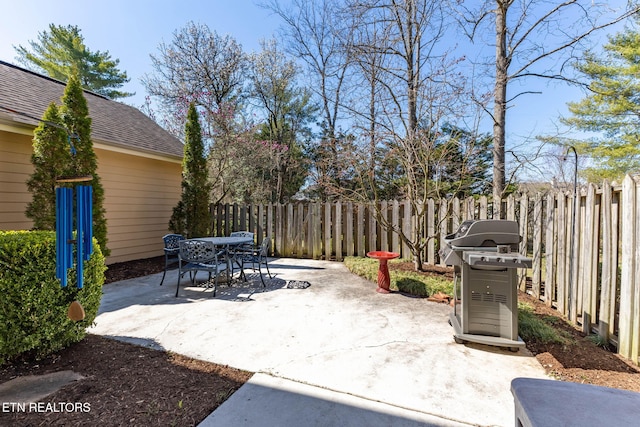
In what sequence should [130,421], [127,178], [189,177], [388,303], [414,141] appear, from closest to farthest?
[130,421], [388,303], [414,141], [127,178], [189,177]

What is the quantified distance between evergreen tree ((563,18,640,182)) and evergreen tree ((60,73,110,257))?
13.8 m

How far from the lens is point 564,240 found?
11.0 ft

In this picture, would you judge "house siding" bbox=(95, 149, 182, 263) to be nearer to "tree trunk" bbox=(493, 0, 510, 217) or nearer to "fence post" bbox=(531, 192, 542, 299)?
"tree trunk" bbox=(493, 0, 510, 217)

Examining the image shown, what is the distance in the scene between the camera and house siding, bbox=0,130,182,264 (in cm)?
486

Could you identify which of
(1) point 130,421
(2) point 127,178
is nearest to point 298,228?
(2) point 127,178

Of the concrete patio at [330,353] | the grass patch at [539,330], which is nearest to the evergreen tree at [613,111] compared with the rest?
the grass patch at [539,330]

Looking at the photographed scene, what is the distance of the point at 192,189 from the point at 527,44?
8274 millimetres

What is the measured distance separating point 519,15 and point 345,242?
613 cm

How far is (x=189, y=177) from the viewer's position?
7.30m

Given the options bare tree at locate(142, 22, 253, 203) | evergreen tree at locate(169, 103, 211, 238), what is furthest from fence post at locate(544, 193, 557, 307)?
bare tree at locate(142, 22, 253, 203)

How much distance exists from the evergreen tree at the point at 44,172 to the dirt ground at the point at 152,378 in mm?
3128

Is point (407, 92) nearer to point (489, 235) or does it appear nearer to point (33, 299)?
point (489, 235)

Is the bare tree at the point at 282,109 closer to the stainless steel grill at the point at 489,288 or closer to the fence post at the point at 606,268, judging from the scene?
the stainless steel grill at the point at 489,288

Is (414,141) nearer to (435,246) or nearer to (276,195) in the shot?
(435,246)
